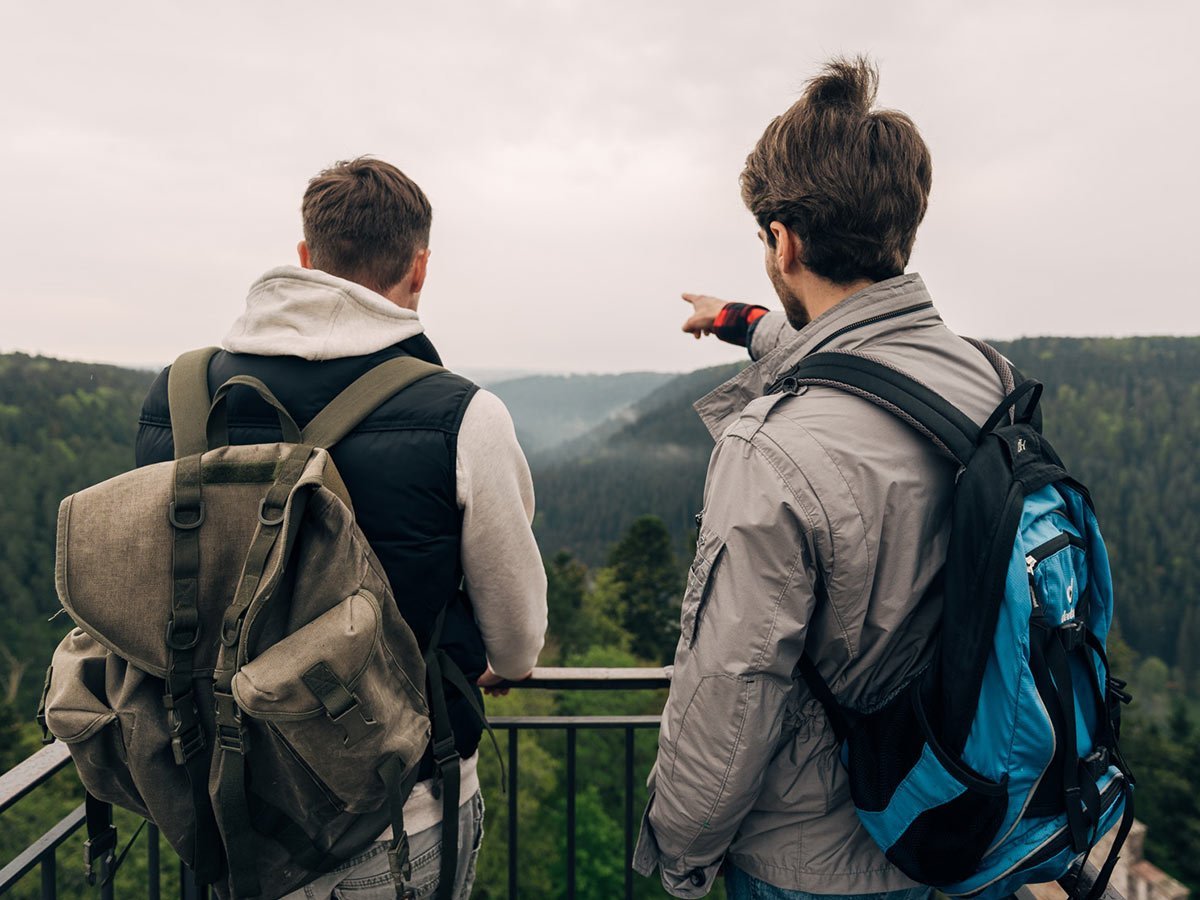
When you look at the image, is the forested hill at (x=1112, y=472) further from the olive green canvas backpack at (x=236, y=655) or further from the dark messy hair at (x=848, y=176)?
the olive green canvas backpack at (x=236, y=655)

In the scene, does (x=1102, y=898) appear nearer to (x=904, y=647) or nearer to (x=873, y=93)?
(x=904, y=647)

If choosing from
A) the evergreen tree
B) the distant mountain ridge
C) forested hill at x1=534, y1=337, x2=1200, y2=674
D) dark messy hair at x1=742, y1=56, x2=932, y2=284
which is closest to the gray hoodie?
dark messy hair at x1=742, y1=56, x2=932, y2=284

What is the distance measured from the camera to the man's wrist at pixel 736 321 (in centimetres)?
214

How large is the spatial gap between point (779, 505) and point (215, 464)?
1.06 m

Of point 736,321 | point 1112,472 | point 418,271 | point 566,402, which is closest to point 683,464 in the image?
point 1112,472

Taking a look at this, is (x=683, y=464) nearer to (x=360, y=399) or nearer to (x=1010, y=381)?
(x=1010, y=381)

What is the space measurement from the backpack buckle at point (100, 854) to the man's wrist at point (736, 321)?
188cm

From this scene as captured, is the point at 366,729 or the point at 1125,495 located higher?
the point at 366,729

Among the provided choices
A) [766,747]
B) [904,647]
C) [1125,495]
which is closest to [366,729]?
[766,747]

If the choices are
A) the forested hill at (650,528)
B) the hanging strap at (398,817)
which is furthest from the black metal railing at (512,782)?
the forested hill at (650,528)

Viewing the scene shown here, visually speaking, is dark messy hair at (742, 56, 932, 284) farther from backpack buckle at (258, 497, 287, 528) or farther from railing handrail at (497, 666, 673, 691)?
railing handrail at (497, 666, 673, 691)

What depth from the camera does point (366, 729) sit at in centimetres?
146

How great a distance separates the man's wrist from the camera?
2.14m

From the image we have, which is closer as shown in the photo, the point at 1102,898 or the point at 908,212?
the point at 908,212
